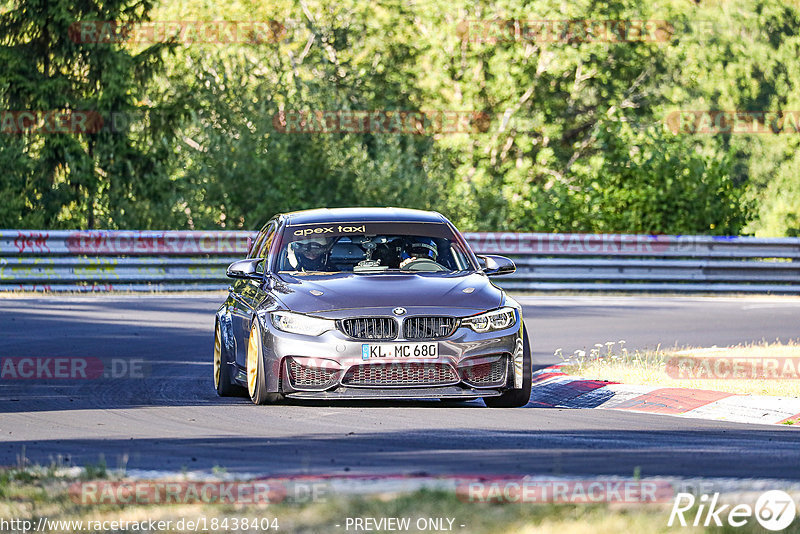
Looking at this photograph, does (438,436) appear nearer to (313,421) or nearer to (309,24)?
(313,421)

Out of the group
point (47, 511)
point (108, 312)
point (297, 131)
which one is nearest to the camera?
point (47, 511)

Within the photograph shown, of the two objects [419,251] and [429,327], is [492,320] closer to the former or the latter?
[429,327]

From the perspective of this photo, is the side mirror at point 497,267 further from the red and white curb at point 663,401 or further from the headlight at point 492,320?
the red and white curb at point 663,401

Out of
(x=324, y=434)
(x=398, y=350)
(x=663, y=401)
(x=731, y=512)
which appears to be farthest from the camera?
(x=663, y=401)

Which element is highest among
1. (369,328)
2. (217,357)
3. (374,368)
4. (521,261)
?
(369,328)

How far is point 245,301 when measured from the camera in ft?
37.8

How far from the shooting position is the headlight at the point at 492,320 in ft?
34.1

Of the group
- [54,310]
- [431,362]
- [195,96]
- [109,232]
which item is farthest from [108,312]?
[195,96]

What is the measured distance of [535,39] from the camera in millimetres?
43719

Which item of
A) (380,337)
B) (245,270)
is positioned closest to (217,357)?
(245,270)

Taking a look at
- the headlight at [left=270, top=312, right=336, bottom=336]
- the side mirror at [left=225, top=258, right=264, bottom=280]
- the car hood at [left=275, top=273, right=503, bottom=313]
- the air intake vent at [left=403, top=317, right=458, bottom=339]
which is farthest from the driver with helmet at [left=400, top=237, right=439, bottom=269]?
the headlight at [left=270, top=312, right=336, bottom=336]

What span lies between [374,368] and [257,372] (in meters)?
0.95

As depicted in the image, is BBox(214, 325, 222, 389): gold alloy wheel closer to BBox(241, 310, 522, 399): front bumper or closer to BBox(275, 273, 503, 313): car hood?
BBox(275, 273, 503, 313): car hood

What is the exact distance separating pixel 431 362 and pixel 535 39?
34532 millimetres
